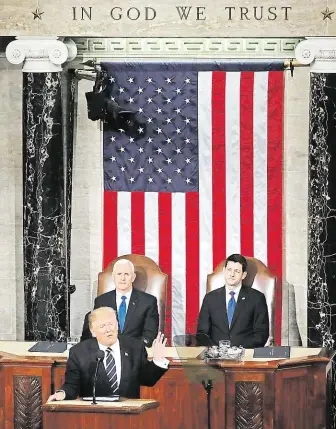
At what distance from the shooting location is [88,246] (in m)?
14.5

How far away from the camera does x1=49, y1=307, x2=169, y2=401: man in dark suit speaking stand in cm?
1025

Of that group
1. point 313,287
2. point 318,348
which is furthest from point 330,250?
point 318,348

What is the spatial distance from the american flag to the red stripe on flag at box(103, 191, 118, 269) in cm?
1

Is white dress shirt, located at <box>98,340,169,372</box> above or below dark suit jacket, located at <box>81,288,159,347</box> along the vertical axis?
below

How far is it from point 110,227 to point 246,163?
1526mm

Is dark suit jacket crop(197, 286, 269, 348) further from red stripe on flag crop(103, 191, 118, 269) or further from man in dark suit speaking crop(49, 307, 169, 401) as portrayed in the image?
man in dark suit speaking crop(49, 307, 169, 401)

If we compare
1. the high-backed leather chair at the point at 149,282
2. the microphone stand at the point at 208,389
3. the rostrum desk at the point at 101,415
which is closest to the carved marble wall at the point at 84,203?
the high-backed leather chair at the point at 149,282

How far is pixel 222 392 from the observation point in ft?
37.9

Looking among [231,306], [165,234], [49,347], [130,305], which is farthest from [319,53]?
[49,347]

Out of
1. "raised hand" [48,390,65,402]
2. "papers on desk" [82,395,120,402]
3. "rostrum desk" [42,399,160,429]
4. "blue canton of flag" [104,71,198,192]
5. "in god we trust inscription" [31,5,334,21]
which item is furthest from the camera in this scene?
"blue canton of flag" [104,71,198,192]

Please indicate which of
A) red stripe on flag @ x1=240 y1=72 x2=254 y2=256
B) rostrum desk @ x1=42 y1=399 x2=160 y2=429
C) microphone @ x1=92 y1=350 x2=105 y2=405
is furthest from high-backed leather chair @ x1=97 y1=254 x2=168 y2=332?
rostrum desk @ x1=42 y1=399 x2=160 y2=429

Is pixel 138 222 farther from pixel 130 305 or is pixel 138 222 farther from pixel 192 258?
pixel 130 305

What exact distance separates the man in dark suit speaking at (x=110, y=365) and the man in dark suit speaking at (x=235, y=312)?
2.36 meters

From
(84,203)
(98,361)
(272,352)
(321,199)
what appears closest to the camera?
(98,361)
